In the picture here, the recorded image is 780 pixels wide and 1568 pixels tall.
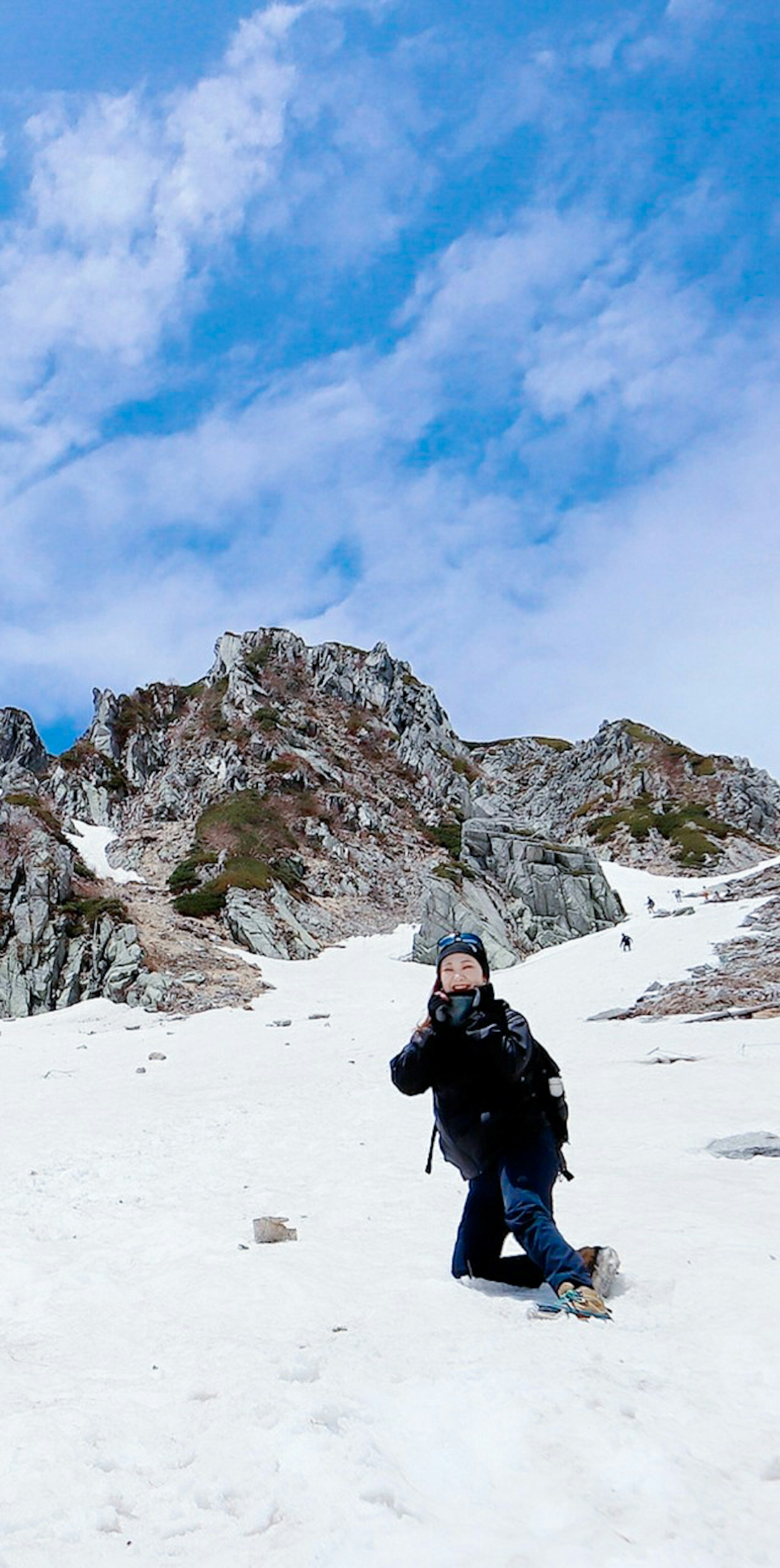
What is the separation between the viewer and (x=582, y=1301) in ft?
13.6

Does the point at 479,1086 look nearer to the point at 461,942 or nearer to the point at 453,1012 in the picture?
the point at 453,1012

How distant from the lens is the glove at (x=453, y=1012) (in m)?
4.80

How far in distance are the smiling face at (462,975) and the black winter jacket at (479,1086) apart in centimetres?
7

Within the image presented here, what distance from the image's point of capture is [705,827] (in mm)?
71875

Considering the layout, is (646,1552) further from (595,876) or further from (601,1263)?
(595,876)

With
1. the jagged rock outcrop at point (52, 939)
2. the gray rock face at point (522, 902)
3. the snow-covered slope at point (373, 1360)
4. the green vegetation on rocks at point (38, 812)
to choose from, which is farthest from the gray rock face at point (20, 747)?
the snow-covered slope at point (373, 1360)

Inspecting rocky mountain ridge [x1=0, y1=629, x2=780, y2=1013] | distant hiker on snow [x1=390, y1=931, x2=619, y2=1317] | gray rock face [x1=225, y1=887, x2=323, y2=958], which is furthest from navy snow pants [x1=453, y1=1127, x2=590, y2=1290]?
gray rock face [x1=225, y1=887, x2=323, y2=958]

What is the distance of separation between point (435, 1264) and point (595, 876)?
141 feet

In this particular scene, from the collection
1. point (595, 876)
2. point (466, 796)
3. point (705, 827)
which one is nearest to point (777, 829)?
point (705, 827)

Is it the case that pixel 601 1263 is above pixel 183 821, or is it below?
below

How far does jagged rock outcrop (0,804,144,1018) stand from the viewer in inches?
1335

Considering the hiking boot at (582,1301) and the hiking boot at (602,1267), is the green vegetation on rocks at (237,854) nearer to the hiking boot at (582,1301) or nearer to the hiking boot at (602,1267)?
the hiking boot at (602,1267)

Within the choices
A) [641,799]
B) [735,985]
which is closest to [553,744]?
[641,799]

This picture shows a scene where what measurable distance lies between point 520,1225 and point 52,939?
3581cm
